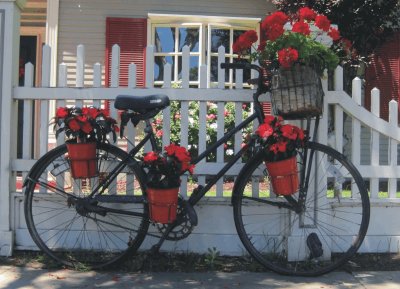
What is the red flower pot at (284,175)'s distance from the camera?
374cm

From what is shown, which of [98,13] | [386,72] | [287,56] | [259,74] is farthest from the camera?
[386,72]

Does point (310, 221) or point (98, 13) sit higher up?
point (98, 13)

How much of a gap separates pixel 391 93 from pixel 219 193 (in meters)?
5.51

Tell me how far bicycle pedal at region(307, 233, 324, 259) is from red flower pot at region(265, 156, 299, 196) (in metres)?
0.53

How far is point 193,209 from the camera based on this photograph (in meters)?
3.89

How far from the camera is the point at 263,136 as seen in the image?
3.69 metres

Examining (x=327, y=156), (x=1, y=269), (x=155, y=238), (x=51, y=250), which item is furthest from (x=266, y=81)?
(x=1, y=269)

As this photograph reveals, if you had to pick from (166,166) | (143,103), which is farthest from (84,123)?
(166,166)

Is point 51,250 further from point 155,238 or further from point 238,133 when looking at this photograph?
point 238,133

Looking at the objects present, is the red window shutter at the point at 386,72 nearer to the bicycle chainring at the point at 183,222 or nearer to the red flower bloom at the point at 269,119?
the red flower bloom at the point at 269,119

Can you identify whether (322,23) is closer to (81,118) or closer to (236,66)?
(236,66)

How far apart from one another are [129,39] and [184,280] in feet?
18.0

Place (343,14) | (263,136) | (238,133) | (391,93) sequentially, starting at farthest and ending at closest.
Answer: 1. (391,93)
2. (343,14)
3. (238,133)
4. (263,136)

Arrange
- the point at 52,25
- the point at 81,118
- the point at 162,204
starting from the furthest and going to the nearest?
the point at 52,25 → the point at 81,118 → the point at 162,204
